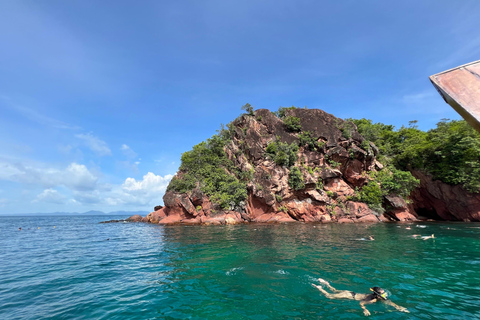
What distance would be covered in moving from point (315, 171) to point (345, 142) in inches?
317

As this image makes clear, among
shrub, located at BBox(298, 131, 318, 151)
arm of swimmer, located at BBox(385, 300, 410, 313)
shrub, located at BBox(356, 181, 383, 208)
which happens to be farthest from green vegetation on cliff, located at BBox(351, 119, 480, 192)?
arm of swimmer, located at BBox(385, 300, 410, 313)

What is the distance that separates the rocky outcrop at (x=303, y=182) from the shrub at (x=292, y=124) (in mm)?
692

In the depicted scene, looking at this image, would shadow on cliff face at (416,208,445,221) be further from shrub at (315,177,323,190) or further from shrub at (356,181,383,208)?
shrub at (315,177,323,190)

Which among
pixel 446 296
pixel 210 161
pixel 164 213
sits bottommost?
pixel 446 296

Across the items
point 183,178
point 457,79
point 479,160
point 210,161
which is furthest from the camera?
point 210,161

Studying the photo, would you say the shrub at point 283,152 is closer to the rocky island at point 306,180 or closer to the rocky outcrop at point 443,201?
the rocky island at point 306,180

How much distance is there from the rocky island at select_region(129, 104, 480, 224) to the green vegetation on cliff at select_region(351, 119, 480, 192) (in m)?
0.31

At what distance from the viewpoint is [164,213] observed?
4156cm

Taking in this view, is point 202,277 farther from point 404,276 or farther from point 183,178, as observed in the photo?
point 183,178

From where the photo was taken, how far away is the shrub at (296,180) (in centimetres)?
3650

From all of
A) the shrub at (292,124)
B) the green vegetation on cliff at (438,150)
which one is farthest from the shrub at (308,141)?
the green vegetation on cliff at (438,150)

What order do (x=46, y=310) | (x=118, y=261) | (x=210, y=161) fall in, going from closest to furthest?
(x=46, y=310) < (x=118, y=261) < (x=210, y=161)

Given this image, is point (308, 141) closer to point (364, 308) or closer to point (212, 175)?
point (212, 175)

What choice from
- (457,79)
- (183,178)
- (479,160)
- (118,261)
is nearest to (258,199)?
(183,178)
